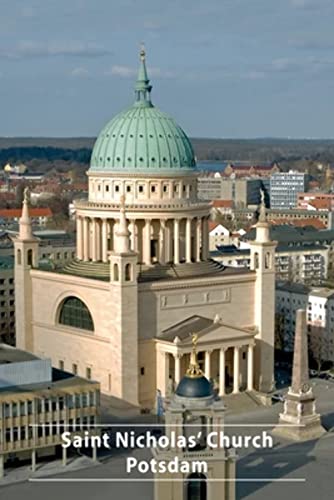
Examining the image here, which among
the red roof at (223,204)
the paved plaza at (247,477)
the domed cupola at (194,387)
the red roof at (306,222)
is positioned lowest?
the paved plaza at (247,477)

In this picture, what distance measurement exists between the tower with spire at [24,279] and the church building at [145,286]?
65 millimetres

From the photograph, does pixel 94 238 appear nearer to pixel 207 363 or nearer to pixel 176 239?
pixel 176 239

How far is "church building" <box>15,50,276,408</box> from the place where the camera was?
61.8 metres

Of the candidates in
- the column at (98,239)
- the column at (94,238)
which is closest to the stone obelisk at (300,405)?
the column at (98,239)

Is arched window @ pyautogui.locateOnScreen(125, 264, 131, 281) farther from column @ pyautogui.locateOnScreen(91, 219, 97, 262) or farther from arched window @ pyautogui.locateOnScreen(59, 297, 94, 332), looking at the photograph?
column @ pyautogui.locateOnScreen(91, 219, 97, 262)

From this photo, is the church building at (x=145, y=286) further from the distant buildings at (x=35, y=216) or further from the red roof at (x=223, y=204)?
the red roof at (x=223, y=204)

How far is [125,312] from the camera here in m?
60.8

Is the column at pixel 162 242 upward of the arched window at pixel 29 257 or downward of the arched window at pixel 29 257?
upward

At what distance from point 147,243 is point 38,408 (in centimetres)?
1880

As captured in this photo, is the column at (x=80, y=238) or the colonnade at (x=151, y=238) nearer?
the colonnade at (x=151, y=238)

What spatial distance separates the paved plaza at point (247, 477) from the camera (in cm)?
4362

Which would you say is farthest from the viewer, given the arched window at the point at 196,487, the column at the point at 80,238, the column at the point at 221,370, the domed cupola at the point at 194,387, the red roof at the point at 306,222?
the red roof at the point at 306,222

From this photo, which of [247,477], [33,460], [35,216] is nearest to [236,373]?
[247,477]

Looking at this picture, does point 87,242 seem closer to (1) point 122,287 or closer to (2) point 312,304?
(1) point 122,287
